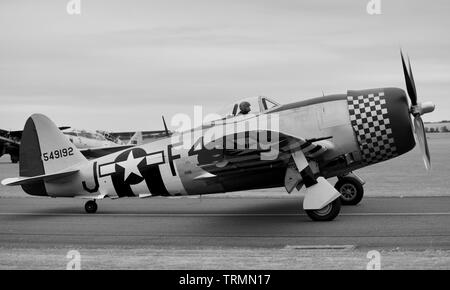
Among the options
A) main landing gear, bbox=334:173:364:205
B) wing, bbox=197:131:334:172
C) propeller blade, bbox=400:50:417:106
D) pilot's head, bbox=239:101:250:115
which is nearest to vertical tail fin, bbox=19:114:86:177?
wing, bbox=197:131:334:172

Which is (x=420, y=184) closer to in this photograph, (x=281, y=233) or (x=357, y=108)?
(x=357, y=108)

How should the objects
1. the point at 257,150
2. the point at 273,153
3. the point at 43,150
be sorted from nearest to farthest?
the point at 257,150
the point at 273,153
the point at 43,150

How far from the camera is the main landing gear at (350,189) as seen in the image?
14969mm

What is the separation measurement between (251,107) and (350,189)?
11.0 ft

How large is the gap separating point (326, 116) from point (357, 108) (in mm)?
628

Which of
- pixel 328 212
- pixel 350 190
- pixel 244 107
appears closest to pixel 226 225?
pixel 328 212

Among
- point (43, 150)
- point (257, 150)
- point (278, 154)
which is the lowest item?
point (43, 150)

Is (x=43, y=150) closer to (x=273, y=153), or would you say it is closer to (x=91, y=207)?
(x=91, y=207)

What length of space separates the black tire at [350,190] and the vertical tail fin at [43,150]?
20.3 ft

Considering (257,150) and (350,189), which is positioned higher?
(257,150)

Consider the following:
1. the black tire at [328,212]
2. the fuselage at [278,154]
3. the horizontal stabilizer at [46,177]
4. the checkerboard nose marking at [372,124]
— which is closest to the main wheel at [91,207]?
the fuselage at [278,154]

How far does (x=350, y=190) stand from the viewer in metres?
15.1

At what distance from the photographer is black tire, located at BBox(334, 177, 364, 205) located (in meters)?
15.0
